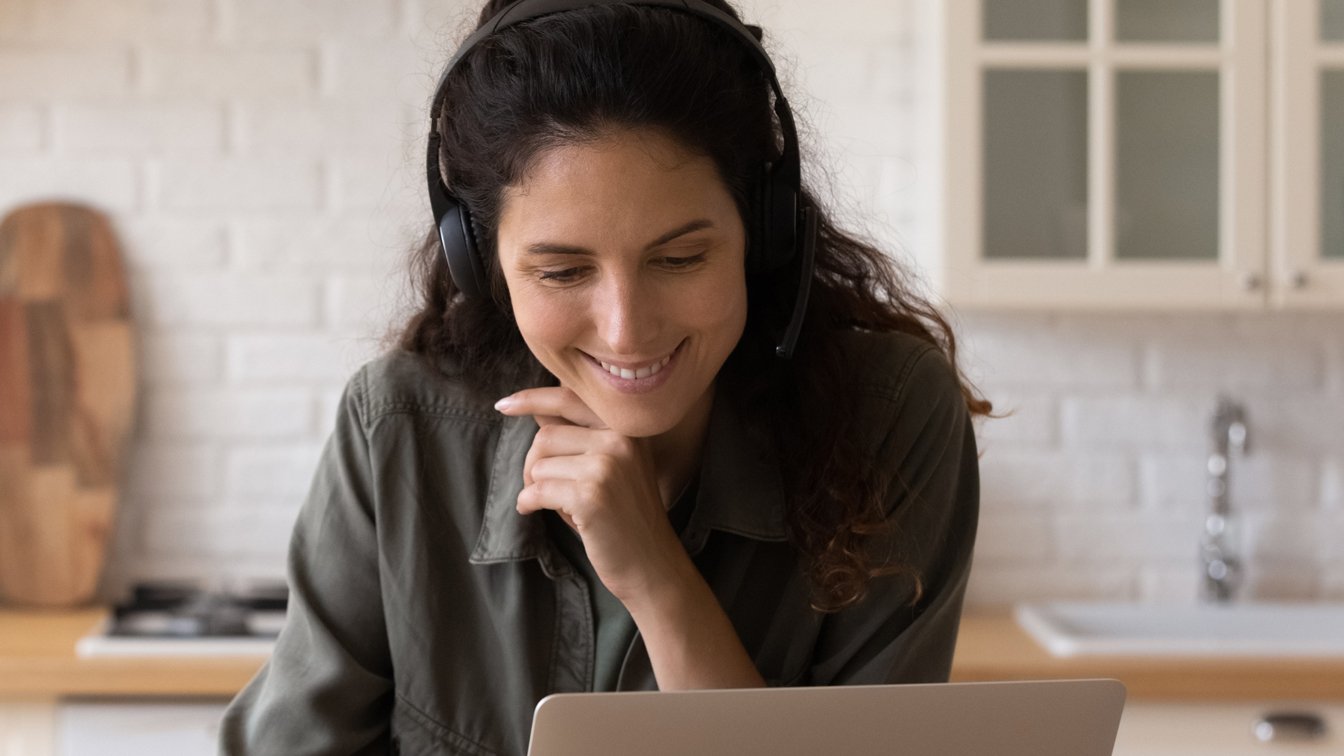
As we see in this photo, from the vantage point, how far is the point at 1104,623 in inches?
94.3

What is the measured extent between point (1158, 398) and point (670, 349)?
5.43ft

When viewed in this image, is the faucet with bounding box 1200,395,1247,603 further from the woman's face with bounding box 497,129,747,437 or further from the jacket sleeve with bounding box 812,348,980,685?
the woman's face with bounding box 497,129,747,437

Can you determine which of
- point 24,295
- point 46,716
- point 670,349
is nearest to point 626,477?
point 670,349

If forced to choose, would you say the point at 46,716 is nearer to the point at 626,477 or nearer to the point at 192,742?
the point at 192,742

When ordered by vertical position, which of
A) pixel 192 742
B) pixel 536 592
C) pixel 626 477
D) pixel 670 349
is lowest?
pixel 192 742

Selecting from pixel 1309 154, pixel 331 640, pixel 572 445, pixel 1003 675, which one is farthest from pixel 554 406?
pixel 1309 154

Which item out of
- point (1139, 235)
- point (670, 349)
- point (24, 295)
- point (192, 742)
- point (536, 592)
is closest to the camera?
point (670, 349)

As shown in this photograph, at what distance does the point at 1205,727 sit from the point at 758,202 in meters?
1.27

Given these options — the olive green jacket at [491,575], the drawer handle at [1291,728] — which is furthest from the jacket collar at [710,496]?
the drawer handle at [1291,728]

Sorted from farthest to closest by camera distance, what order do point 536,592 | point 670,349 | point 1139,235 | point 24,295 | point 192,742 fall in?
1. point 24,295
2. point 1139,235
3. point 192,742
4. point 536,592
5. point 670,349

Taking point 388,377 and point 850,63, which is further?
point 850,63

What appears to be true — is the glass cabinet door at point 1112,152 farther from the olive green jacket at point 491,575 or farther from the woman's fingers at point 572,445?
the woman's fingers at point 572,445

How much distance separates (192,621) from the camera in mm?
2088

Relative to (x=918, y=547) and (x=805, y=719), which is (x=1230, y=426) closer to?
(x=918, y=547)
